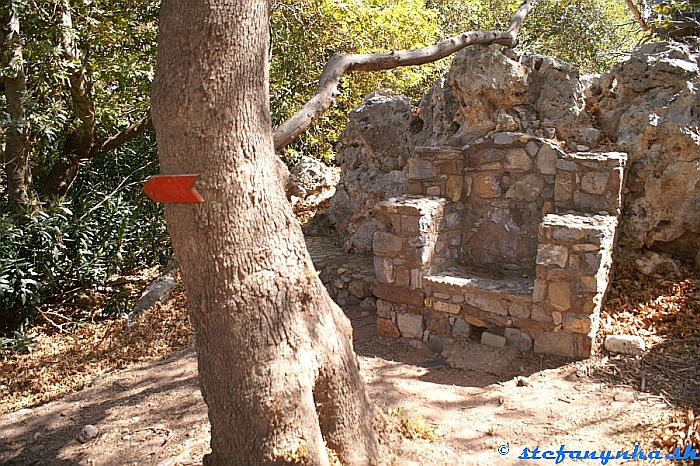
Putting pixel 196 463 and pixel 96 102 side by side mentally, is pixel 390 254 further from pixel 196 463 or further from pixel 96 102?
pixel 96 102

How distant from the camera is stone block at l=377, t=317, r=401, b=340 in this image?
5551 millimetres

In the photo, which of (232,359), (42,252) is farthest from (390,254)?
(42,252)

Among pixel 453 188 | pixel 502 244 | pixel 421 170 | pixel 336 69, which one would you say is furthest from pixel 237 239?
pixel 502 244

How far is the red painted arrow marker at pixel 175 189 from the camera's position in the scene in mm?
2531

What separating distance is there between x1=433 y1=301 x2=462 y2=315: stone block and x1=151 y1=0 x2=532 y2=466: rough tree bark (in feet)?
8.45

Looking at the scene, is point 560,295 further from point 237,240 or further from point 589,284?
point 237,240

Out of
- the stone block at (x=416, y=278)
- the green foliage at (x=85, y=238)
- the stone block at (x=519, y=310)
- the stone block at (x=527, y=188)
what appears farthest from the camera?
the green foliage at (x=85, y=238)

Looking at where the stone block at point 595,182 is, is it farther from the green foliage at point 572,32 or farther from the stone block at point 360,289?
the green foliage at point 572,32

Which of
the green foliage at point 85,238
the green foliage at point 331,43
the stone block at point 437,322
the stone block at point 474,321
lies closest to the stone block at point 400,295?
the stone block at point 437,322

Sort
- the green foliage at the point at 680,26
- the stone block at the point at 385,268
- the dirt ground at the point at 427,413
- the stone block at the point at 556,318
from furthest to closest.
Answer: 1. the green foliage at the point at 680,26
2. the stone block at the point at 385,268
3. the stone block at the point at 556,318
4. the dirt ground at the point at 427,413

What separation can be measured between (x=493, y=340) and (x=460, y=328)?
1.08 ft

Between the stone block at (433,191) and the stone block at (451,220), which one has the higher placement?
the stone block at (433,191)

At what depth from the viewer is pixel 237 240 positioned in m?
2.63

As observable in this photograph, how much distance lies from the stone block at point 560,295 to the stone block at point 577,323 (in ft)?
0.29
